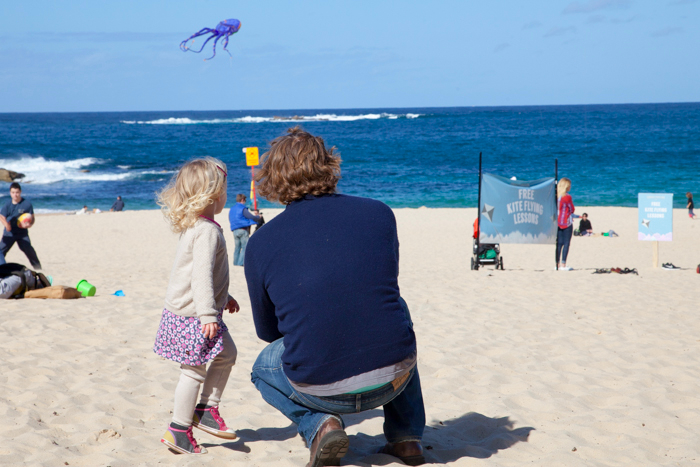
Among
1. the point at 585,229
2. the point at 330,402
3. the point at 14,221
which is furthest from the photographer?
the point at 585,229

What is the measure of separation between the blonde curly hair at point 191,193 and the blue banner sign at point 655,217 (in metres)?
9.61

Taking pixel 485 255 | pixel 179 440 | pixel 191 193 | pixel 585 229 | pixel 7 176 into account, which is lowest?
pixel 585 229

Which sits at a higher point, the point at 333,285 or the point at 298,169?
the point at 298,169

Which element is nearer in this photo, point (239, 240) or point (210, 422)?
point (210, 422)

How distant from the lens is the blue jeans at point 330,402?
2.39 m

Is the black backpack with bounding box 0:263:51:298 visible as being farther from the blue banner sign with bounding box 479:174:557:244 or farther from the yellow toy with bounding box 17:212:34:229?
the blue banner sign with bounding box 479:174:557:244

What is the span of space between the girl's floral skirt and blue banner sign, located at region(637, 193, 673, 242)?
9624mm

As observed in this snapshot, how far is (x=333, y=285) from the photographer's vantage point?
2246 millimetres

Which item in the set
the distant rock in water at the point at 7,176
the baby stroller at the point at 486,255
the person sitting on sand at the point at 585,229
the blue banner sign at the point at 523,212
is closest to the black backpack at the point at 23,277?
the blue banner sign at the point at 523,212

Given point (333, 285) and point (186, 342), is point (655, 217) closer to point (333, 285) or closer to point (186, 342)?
point (333, 285)

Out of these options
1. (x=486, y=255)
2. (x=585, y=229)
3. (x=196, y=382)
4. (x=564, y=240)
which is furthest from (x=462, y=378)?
(x=585, y=229)

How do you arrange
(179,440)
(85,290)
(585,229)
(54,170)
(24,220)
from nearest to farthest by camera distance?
(179,440) < (85,290) < (24,220) < (585,229) < (54,170)

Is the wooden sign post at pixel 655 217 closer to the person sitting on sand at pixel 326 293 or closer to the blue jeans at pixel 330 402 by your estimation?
the blue jeans at pixel 330 402

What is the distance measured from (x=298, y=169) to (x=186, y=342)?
1.00 meters
